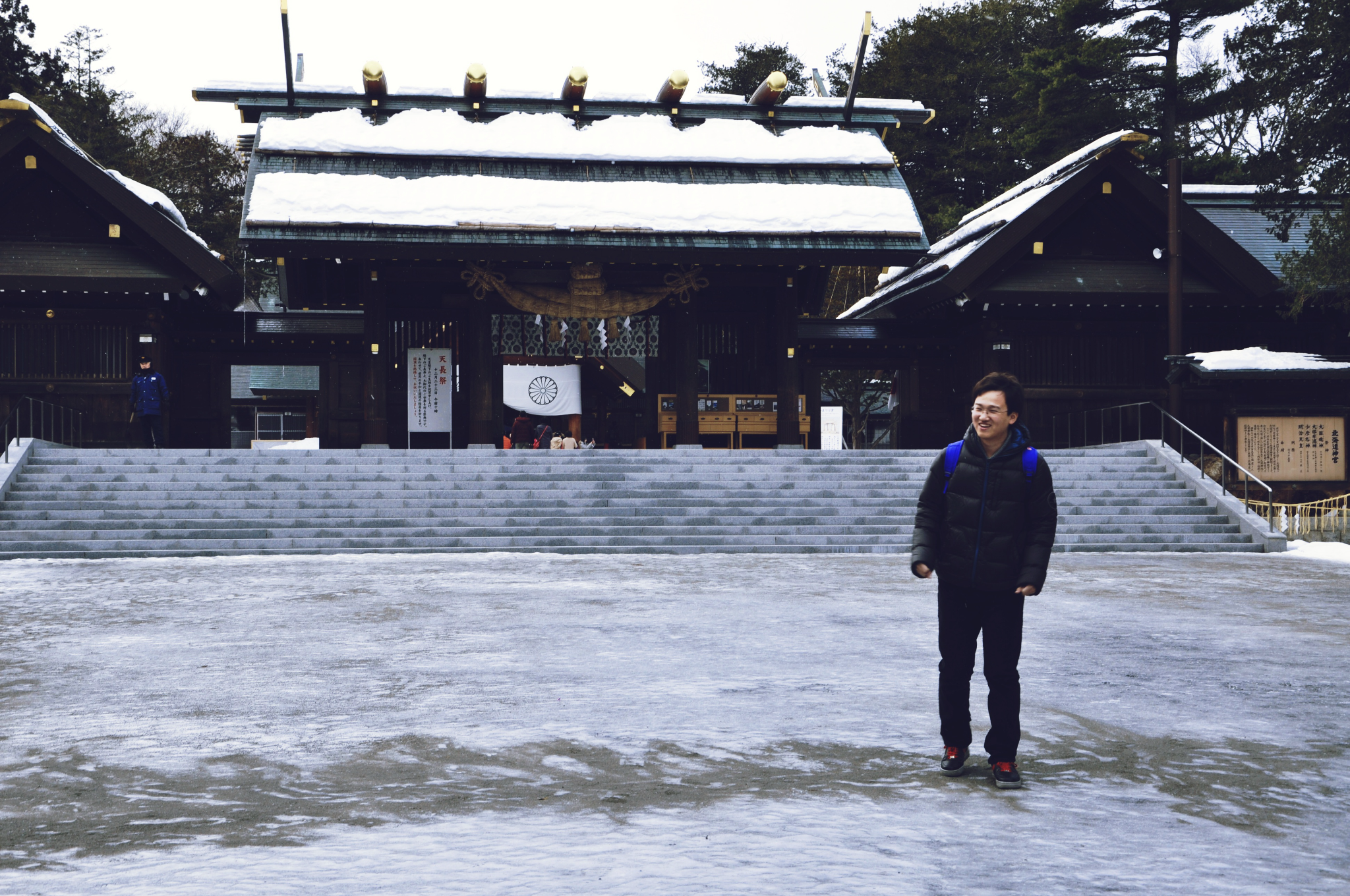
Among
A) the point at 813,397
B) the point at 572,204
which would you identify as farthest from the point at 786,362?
the point at 572,204

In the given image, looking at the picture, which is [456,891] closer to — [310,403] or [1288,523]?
[1288,523]

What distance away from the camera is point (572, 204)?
2048 cm

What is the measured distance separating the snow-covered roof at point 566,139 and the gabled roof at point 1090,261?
283 cm

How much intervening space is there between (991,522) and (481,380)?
16.9 metres

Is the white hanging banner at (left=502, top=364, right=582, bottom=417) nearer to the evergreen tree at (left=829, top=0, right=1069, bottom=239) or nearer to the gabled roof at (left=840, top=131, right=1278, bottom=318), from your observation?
the gabled roof at (left=840, top=131, right=1278, bottom=318)

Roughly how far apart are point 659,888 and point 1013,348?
810 inches

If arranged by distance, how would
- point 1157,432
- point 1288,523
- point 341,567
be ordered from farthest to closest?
point 1157,432
point 1288,523
point 341,567

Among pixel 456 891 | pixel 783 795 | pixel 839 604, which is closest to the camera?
pixel 456 891

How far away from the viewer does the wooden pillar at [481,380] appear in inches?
810

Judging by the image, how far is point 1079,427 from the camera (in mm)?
22609

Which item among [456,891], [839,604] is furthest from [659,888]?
[839,604]

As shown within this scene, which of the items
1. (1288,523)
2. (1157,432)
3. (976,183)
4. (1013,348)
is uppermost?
(976,183)

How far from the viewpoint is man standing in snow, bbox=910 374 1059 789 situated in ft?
14.6

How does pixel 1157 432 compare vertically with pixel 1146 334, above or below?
below
